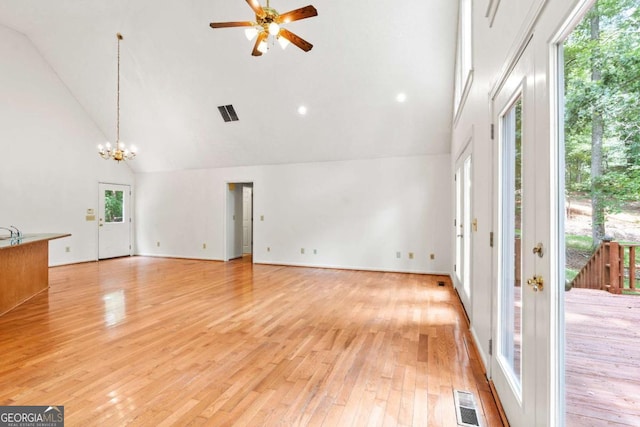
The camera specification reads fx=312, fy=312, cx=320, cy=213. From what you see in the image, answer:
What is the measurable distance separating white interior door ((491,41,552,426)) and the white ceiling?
118 inches

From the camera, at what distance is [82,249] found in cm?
729

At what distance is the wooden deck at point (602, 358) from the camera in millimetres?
862

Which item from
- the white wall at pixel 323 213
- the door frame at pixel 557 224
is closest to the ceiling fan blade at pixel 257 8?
the door frame at pixel 557 224

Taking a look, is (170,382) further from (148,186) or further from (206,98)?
(148,186)

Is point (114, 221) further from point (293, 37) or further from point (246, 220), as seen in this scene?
point (293, 37)

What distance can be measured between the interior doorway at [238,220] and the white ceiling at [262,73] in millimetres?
1138

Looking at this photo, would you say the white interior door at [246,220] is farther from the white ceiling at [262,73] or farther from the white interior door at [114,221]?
the white interior door at [114,221]

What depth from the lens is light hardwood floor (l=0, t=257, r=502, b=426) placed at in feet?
6.22

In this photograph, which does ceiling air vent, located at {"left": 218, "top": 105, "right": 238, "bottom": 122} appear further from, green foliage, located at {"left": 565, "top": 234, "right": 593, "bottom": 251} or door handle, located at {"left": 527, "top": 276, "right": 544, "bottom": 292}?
green foliage, located at {"left": 565, "top": 234, "right": 593, "bottom": 251}

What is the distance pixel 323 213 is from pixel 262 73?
3053mm

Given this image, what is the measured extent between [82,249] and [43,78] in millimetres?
3711

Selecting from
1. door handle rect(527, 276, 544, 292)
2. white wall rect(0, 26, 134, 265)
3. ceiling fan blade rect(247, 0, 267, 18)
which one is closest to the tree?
door handle rect(527, 276, 544, 292)

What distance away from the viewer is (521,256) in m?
1.58

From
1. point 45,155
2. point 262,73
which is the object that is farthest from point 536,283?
point 45,155
